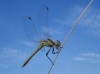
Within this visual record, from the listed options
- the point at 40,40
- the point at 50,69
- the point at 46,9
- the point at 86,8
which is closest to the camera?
the point at 86,8

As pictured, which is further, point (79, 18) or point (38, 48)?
point (38, 48)

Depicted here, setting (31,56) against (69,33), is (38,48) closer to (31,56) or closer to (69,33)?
(31,56)

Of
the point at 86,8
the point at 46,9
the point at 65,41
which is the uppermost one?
the point at 46,9

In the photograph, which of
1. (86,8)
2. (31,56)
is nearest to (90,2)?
(86,8)

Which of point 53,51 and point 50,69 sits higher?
point 53,51

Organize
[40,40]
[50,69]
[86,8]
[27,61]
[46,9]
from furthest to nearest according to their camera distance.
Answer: [27,61], [40,40], [46,9], [50,69], [86,8]

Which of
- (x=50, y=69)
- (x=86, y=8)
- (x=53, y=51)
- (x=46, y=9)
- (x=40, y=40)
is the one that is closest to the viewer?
(x=86, y=8)

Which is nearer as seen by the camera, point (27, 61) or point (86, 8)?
point (86, 8)

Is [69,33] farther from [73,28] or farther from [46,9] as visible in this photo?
[46,9]

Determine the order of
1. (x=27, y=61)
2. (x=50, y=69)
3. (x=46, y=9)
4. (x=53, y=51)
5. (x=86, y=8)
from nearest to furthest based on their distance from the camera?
(x=86, y=8) → (x=50, y=69) → (x=53, y=51) → (x=46, y=9) → (x=27, y=61)
